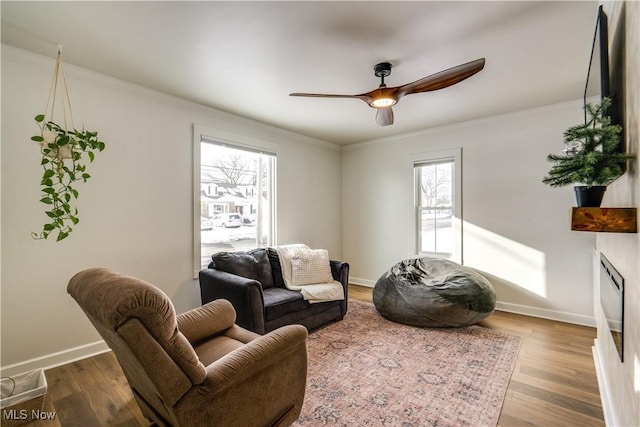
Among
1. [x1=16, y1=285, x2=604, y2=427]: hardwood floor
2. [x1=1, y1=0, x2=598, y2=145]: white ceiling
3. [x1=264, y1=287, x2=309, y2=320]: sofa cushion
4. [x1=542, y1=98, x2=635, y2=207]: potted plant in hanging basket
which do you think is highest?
[x1=1, y1=0, x2=598, y2=145]: white ceiling

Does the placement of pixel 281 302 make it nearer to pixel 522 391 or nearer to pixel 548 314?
pixel 522 391

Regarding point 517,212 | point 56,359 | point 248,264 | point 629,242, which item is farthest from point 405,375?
point 56,359

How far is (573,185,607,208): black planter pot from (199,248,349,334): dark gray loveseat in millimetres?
2344

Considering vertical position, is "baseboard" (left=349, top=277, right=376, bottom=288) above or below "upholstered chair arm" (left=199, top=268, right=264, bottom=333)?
below

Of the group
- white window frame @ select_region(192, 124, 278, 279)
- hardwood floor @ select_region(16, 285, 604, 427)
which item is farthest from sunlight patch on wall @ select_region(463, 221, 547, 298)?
white window frame @ select_region(192, 124, 278, 279)

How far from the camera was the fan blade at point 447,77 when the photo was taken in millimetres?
1885

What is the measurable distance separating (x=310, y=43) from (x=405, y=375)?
2.67 metres

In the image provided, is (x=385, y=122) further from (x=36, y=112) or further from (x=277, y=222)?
(x=36, y=112)

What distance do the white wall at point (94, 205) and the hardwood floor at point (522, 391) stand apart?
15.8 inches

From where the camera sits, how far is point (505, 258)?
3.86 metres

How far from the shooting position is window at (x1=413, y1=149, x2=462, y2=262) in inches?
167

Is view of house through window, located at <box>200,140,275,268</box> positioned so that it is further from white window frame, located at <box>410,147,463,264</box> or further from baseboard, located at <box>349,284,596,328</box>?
baseboard, located at <box>349,284,596,328</box>
